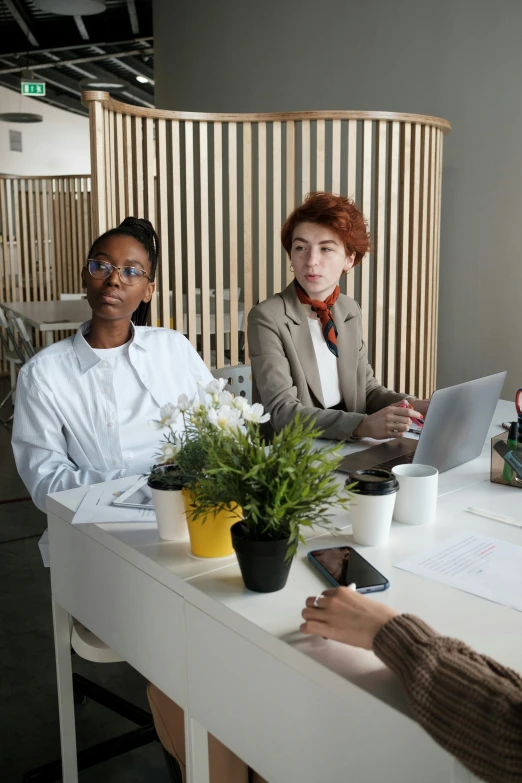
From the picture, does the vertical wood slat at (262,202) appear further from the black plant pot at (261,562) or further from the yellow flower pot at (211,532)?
the black plant pot at (261,562)

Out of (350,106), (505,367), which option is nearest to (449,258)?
(505,367)

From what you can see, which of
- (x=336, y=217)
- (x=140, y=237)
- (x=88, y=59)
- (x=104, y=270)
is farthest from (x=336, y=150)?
(x=88, y=59)

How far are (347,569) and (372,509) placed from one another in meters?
0.17

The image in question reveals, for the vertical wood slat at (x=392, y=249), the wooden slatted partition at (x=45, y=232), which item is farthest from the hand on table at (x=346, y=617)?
the wooden slatted partition at (x=45, y=232)

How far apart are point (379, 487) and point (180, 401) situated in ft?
1.43

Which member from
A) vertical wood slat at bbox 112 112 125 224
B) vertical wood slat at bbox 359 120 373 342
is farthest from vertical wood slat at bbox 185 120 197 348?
vertical wood slat at bbox 359 120 373 342


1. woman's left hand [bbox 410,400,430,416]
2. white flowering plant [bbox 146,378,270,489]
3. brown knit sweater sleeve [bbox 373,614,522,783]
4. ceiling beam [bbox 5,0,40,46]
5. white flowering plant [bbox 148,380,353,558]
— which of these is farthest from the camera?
ceiling beam [bbox 5,0,40,46]

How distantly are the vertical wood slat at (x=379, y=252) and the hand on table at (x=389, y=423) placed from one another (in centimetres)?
227

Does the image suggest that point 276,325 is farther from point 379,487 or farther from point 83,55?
point 83,55

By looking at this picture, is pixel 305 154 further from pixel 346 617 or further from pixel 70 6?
pixel 70 6

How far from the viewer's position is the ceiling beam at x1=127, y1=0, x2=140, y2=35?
10.6 meters

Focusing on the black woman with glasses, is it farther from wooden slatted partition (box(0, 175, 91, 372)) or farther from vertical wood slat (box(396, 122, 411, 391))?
wooden slatted partition (box(0, 175, 91, 372))

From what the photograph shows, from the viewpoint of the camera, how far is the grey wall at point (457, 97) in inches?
197

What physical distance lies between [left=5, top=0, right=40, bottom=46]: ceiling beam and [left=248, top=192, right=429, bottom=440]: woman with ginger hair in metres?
9.25
